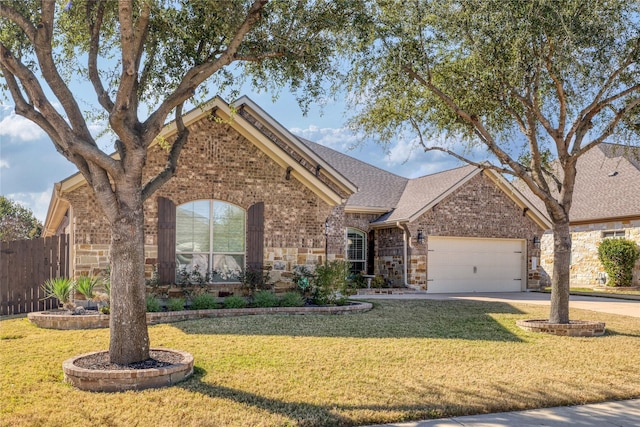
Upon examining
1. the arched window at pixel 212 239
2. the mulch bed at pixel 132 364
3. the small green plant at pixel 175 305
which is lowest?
the mulch bed at pixel 132 364

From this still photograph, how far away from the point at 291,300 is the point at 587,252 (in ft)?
57.5

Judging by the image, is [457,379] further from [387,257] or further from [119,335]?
[387,257]

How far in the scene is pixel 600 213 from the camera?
24.3m

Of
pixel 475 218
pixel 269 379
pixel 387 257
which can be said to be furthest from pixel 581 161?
pixel 269 379

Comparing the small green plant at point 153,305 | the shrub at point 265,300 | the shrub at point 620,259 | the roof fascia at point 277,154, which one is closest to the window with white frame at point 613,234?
the shrub at point 620,259

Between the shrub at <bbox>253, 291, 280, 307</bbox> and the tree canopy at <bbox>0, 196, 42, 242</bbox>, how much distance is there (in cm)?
3086

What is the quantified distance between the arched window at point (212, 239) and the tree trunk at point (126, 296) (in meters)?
6.84

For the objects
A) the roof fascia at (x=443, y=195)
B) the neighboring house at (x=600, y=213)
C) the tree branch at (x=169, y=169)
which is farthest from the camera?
the neighboring house at (x=600, y=213)

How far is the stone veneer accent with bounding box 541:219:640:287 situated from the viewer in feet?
77.2

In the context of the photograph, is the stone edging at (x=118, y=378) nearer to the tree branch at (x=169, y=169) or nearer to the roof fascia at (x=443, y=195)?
the tree branch at (x=169, y=169)

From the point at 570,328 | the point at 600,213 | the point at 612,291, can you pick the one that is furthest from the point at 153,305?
the point at 600,213

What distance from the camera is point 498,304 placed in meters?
15.7

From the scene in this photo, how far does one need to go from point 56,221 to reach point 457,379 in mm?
16508

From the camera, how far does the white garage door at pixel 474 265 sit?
21.5 metres
